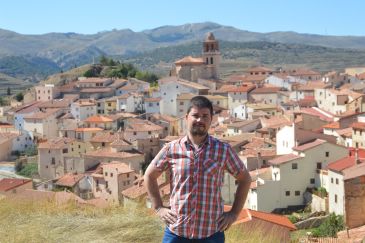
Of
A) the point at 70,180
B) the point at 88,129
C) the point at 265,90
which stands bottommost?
the point at 70,180

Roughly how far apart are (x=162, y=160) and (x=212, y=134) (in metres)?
36.4

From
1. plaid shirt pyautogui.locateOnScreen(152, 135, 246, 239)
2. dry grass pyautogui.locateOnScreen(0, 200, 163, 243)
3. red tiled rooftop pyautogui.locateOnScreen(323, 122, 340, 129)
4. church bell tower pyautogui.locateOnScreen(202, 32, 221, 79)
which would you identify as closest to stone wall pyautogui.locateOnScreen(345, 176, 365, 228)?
red tiled rooftop pyautogui.locateOnScreen(323, 122, 340, 129)

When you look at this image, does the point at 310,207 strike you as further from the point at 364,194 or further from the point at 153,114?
the point at 153,114

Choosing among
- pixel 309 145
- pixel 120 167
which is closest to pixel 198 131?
pixel 309 145

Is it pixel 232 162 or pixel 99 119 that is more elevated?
pixel 232 162

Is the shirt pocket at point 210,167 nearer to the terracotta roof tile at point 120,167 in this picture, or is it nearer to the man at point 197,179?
the man at point 197,179

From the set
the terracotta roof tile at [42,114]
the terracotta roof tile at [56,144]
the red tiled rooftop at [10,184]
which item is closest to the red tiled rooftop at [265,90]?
the terracotta roof tile at [42,114]

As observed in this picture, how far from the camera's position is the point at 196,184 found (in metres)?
5.34

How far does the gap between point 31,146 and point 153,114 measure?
415 inches

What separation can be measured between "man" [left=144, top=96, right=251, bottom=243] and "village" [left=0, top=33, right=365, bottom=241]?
4.84 m

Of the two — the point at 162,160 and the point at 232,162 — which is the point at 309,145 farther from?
the point at 162,160

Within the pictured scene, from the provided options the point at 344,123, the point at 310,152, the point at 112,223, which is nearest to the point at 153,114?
the point at 344,123

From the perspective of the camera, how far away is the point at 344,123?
36906mm

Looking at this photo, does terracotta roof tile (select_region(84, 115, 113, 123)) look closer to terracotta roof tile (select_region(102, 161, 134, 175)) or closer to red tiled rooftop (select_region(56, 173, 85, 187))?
red tiled rooftop (select_region(56, 173, 85, 187))
